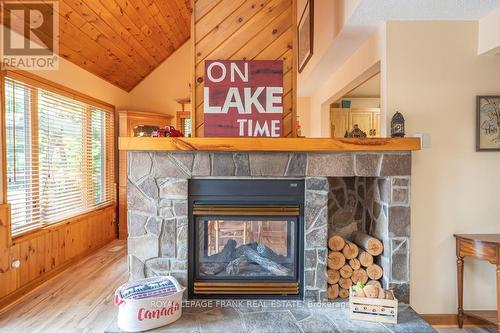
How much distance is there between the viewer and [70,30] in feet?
11.1

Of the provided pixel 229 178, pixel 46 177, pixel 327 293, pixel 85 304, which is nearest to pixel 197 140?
pixel 229 178

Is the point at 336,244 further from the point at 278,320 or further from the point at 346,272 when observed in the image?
the point at 278,320

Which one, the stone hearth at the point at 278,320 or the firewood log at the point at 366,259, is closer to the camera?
the stone hearth at the point at 278,320

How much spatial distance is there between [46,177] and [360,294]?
3.44 m

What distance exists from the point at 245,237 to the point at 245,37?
5.30 feet

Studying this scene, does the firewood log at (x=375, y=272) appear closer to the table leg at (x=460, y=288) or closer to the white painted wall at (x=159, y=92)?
the table leg at (x=460, y=288)

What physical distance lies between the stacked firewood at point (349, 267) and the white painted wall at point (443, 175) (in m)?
0.31

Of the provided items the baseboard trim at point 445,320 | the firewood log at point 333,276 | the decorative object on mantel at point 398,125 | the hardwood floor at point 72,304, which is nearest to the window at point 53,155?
the hardwood floor at point 72,304

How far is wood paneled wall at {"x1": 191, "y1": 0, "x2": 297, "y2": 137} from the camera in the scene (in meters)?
2.52

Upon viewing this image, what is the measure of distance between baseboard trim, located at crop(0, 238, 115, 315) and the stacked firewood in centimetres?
282

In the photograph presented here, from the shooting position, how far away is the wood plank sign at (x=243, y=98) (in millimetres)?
2473

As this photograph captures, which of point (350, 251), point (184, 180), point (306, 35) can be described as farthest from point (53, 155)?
point (350, 251)

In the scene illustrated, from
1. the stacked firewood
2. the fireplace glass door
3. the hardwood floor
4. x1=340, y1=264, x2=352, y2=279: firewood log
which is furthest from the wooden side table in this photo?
the hardwood floor

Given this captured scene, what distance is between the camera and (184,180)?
2.34 m
